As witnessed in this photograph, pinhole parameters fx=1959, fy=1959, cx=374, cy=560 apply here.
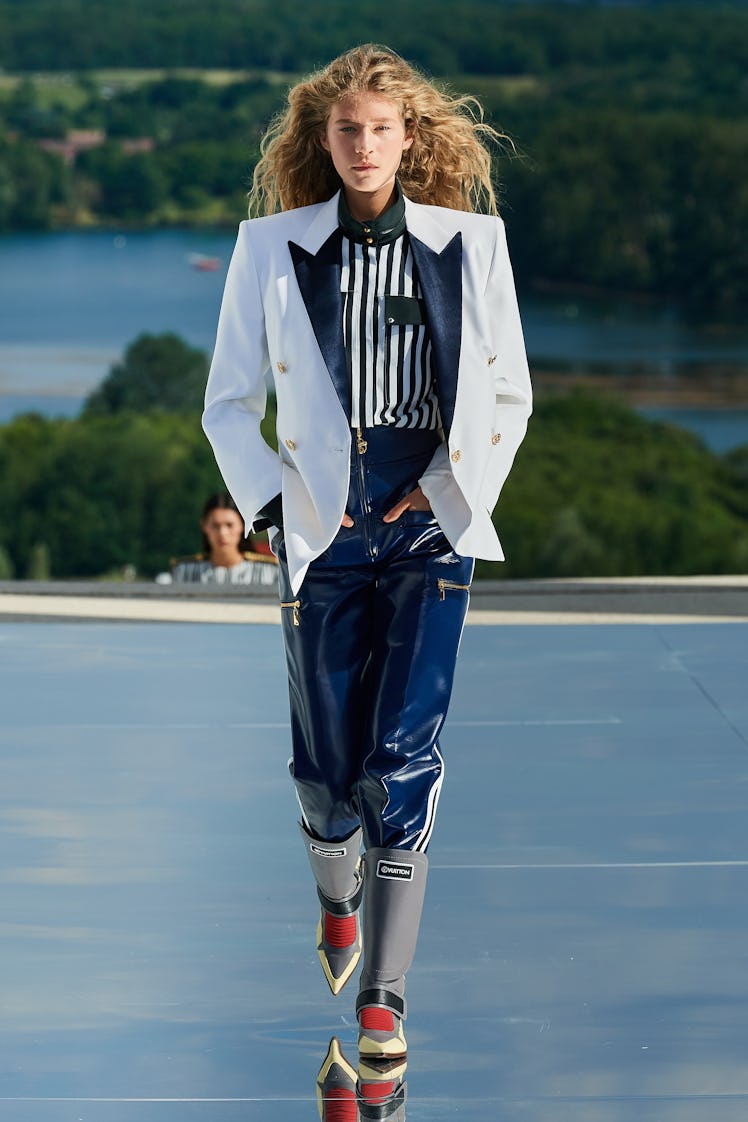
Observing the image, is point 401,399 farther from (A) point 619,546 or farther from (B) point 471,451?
(A) point 619,546

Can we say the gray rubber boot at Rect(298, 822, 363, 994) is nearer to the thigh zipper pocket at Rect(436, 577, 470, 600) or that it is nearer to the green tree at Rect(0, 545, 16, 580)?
the thigh zipper pocket at Rect(436, 577, 470, 600)

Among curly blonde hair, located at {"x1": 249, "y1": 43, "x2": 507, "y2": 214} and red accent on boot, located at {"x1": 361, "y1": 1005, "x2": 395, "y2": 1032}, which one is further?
curly blonde hair, located at {"x1": 249, "y1": 43, "x2": 507, "y2": 214}

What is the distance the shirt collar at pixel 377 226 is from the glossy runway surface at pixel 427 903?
4.38 feet

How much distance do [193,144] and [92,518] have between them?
6.32 metres

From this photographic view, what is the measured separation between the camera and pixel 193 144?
27906mm

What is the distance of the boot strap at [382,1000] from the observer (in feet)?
10.5

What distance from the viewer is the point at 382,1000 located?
3191 millimetres

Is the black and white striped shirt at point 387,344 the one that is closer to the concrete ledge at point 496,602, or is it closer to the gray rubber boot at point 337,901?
the gray rubber boot at point 337,901

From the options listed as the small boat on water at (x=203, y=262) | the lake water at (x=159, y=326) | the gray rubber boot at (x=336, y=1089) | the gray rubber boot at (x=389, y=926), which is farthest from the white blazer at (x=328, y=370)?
the small boat on water at (x=203, y=262)

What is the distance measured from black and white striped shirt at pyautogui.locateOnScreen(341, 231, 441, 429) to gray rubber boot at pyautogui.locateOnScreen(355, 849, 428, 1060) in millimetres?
735

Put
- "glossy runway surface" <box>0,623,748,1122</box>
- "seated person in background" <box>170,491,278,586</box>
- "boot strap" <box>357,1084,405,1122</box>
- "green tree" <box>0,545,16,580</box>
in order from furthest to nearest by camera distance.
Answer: "green tree" <box>0,545,16,580</box>, "seated person in background" <box>170,491,278,586</box>, "glossy runway surface" <box>0,623,748,1122</box>, "boot strap" <box>357,1084,405,1122</box>

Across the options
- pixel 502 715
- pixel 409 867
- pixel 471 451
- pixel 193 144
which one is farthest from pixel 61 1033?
pixel 193 144

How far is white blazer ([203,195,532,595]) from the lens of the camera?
3254mm

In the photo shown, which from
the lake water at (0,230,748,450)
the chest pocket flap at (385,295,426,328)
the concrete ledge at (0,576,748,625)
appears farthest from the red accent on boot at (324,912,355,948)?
the lake water at (0,230,748,450)
